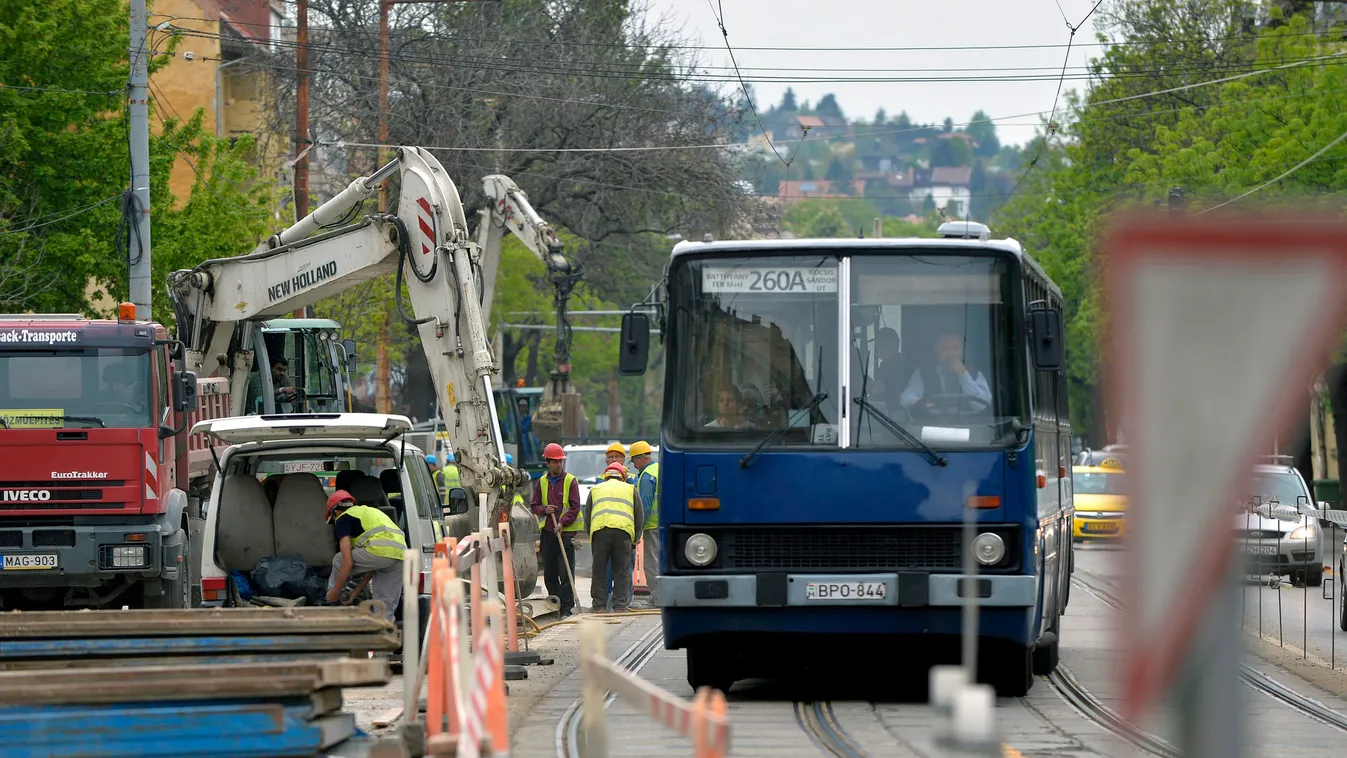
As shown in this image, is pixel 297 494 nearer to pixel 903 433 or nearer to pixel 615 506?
pixel 903 433

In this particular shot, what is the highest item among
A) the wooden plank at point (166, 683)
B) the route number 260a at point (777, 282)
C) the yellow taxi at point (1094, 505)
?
the route number 260a at point (777, 282)

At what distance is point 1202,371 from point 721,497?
8.57 meters

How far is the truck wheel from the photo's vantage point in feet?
57.5

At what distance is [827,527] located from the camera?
39.0 ft

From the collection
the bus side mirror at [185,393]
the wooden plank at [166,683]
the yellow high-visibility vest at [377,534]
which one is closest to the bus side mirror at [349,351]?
the bus side mirror at [185,393]

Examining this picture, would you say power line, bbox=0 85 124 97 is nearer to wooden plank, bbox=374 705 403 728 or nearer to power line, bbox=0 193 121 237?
power line, bbox=0 193 121 237

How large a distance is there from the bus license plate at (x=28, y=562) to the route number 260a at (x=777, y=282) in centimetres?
800

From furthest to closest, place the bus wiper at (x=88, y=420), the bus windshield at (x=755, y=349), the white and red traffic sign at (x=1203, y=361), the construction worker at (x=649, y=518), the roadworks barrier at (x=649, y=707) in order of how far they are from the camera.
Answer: the construction worker at (x=649, y=518) → the bus wiper at (x=88, y=420) → the bus windshield at (x=755, y=349) → the roadworks barrier at (x=649, y=707) → the white and red traffic sign at (x=1203, y=361)

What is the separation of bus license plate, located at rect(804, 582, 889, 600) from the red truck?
7.70m

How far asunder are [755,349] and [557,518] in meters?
9.45

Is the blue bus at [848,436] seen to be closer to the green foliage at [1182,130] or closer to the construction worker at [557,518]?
the construction worker at [557,518]

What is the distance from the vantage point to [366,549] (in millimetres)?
13539

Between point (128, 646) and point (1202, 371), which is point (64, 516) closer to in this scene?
point (128, 646)

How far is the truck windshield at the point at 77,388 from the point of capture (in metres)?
17.4
